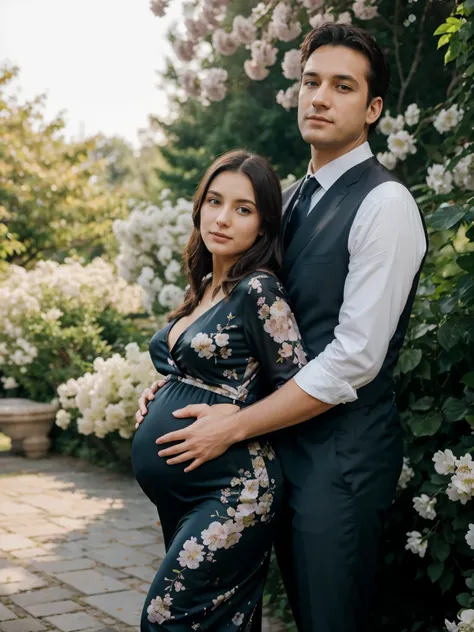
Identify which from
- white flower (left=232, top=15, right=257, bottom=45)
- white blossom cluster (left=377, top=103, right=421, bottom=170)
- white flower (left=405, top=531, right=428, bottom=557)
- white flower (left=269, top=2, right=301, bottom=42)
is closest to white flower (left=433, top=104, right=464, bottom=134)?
white blossom cluster (left=377, top=103, right=421, bottom=170)

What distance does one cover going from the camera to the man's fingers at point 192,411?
2.19 m

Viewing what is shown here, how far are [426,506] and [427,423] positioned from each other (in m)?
0.29

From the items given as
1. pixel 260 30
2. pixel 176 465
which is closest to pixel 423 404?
pixel 176 465

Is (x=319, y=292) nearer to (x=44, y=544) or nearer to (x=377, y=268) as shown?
(x=377, y=268)

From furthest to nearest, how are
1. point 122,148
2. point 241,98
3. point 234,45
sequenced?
point 122,148, point 241,98, point 234,45

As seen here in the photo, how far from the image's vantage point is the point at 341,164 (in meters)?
2.39

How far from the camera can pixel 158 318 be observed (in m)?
7.29

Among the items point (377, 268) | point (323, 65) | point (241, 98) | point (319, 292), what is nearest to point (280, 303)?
point (319, 292)

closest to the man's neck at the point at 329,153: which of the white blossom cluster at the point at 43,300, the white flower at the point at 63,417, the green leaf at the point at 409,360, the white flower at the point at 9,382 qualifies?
the green leaf at the point at 409,360

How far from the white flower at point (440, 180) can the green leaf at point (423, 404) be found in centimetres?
96

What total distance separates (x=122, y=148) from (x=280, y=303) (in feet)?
189

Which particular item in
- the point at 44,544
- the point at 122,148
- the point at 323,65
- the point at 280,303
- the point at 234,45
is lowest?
the point at 44,544

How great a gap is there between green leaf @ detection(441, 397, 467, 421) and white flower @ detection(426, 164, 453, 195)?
39.9 inches

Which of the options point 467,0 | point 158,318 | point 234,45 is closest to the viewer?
point 467,0
